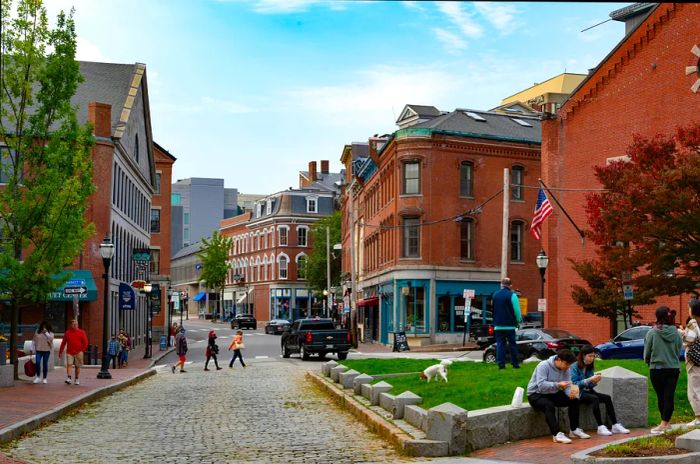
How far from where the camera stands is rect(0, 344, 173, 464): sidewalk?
1544cm

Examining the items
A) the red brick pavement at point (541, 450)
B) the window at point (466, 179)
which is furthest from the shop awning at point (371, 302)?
the red brick pavement at point (541, 450)

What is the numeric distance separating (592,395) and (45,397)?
13236 millimetres

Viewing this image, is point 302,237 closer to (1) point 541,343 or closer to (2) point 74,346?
(1) point 541,343

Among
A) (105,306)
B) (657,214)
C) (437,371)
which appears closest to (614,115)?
(657,214)

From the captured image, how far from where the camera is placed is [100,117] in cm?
4684

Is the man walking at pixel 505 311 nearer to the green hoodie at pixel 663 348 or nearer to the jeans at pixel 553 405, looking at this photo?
the green hoodie at pixel 663 348

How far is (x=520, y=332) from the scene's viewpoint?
31734mm

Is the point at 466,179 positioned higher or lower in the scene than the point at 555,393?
higher

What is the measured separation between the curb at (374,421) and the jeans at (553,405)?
1.72 m

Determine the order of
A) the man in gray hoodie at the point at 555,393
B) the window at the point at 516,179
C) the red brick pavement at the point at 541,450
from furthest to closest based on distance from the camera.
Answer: the window at the point at 516,179 < the man in gray hoodie at the point at 555,393 < the red brick pavement at the point at 541,450

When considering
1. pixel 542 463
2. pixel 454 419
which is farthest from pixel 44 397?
pixel 542 463

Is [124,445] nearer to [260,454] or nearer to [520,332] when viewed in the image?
[260,454]

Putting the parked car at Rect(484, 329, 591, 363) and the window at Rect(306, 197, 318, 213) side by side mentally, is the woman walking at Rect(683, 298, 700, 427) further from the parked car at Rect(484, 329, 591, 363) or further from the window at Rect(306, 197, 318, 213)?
the window at Rect(306, 197, 318, 213)

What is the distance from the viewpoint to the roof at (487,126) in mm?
53938
